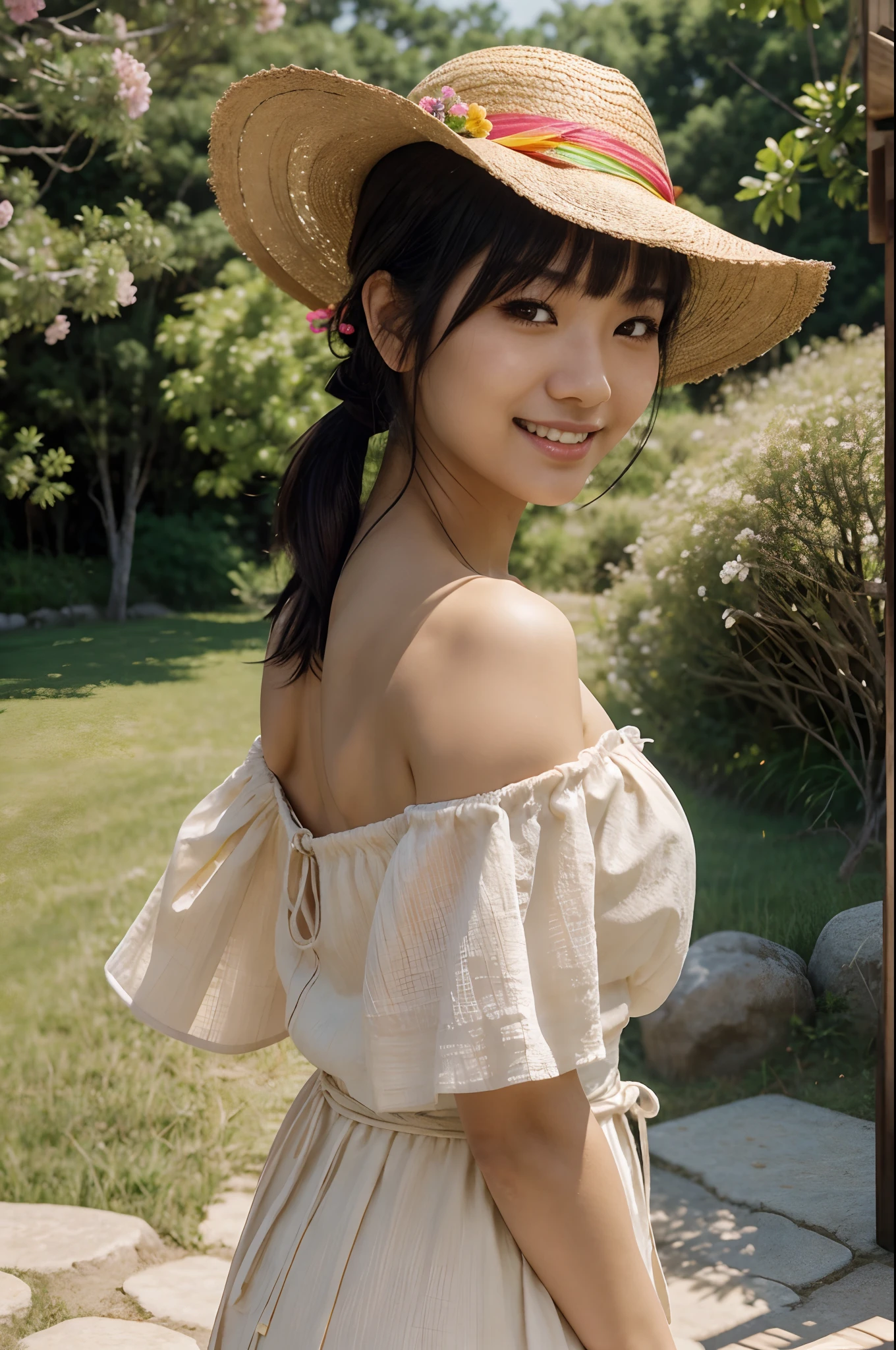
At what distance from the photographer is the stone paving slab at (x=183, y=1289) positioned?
7.13ft

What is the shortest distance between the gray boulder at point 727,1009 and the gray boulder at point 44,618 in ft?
5.83

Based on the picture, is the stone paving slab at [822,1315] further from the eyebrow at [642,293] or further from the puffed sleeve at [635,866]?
the eyebrow at [642,293]

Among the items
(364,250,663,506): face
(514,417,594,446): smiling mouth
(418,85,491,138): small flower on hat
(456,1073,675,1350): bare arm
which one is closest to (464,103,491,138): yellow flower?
(418,85,491,138): small flower on hat

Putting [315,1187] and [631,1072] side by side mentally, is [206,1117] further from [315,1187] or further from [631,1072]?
[315,1187]

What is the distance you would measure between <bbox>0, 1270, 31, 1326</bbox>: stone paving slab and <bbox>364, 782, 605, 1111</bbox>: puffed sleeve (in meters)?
1.54

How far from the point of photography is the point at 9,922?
240cm

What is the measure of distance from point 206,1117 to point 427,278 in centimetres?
236

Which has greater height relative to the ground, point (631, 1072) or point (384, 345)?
point (384, 345)

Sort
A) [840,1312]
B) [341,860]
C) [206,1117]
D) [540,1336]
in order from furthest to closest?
[206,1117]
[840,1312]
[341,860]
[540,1336]

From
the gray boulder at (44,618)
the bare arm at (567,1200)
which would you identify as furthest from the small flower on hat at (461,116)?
the gray boulder at (44,618)

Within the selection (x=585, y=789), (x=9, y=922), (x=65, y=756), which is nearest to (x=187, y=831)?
(x=585, y=789)

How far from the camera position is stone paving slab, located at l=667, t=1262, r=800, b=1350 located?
227cm

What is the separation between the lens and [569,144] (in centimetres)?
108

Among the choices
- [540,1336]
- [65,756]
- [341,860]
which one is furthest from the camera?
[65,756]
